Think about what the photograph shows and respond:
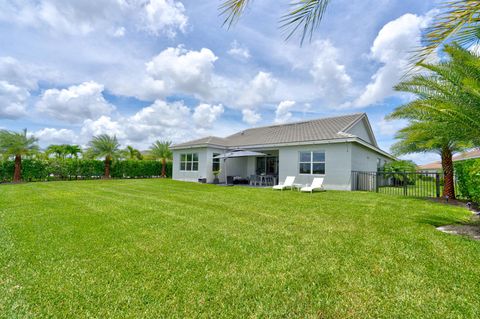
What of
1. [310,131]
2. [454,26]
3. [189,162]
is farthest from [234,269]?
[189,162]

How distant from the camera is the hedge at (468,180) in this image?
7938 millimetres

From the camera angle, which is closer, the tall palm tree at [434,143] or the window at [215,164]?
the tall palm tree at [434,143]

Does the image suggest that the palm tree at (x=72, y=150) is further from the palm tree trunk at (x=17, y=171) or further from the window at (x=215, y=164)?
the window at (x=215, y=164)

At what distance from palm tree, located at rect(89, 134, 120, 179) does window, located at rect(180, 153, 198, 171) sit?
8.73 m

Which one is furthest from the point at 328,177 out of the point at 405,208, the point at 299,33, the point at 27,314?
the point at 27,314

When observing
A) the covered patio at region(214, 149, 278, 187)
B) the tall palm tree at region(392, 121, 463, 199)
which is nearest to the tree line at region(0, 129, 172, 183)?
the covered patio at region(214, 149, 278, 187)

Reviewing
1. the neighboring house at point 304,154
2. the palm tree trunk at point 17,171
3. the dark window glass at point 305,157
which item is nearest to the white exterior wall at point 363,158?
the neighboring house at point 304,154

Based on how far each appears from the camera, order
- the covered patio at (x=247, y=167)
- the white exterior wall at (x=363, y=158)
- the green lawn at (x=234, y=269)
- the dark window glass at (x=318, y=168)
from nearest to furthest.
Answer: the green lawn at (x=234, y=269) < the white exterior wall at (x=363, y=158) < the dark window glass at (x=318, y=168) < the covered patio at (x=247, y=167)

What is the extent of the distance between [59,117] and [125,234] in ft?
93.9

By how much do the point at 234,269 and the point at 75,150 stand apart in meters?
37.5

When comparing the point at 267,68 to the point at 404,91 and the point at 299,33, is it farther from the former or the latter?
the point at 299,33

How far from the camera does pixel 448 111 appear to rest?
18.7 ft

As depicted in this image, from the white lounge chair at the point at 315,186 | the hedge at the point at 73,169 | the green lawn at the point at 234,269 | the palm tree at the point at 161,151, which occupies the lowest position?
the green lawn at the point at 234,269

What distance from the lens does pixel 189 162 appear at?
22.2 m
